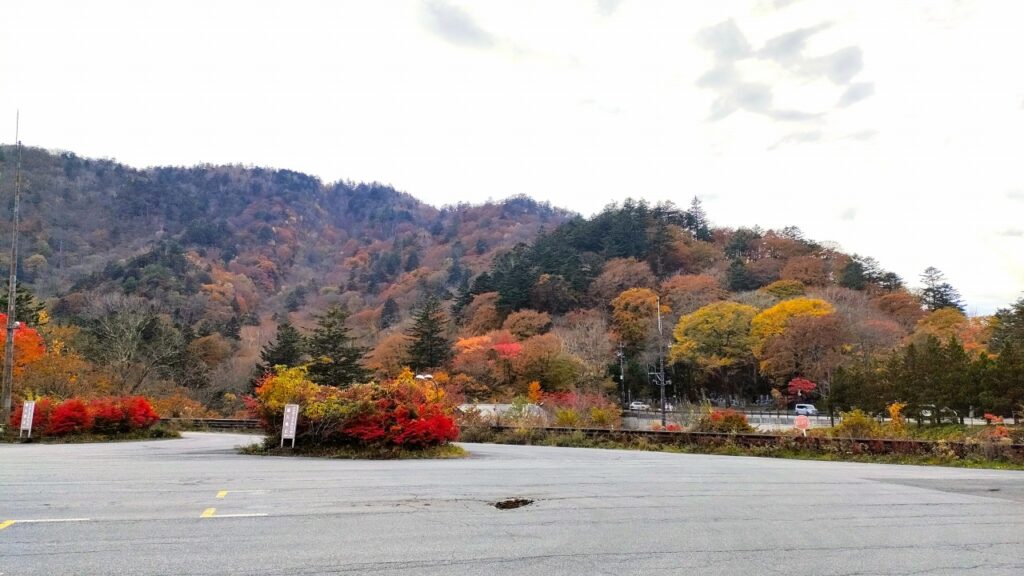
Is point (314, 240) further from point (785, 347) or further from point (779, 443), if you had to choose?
point (779, 443)

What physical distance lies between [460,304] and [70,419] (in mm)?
61580

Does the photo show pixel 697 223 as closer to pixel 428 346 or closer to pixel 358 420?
pixel 428 346

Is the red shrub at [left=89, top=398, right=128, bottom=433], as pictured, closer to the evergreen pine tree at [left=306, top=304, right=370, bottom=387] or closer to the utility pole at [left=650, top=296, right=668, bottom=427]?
the utility pole at [left=650, top=296, right=668, bottom=427]

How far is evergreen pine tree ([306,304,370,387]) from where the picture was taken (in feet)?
177

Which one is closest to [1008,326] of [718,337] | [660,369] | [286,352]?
[718,337]

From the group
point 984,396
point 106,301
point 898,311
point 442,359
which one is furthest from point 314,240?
point 984,396

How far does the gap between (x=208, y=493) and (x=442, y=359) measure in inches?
2025

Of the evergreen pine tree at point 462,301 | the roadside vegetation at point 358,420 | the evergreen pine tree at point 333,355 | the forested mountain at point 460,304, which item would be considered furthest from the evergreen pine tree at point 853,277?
the roadside vegetation at point 358,420

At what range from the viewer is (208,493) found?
980 cm

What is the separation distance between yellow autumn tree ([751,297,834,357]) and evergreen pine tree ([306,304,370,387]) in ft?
110

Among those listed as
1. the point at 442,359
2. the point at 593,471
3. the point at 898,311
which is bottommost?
the point at 593,471

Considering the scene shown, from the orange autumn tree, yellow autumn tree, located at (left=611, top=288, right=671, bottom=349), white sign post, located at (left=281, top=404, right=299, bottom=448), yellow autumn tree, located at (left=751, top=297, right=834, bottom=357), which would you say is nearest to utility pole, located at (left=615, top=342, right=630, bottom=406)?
yellow autumn tree, located at (left=611, top=288, right=671, bottom=349)

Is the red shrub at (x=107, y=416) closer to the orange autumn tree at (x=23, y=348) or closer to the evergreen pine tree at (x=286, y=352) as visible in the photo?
the orange autumn tree at (x=23, y=348)

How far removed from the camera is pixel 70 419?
2342cm
